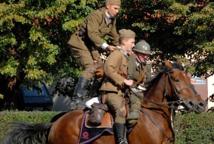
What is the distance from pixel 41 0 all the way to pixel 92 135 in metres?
6.94

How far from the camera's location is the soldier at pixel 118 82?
932cm

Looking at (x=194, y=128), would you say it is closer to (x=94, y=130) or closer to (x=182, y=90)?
(x=182, y=90)

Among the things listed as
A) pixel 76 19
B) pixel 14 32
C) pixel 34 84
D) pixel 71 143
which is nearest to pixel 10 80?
pixel 34 84

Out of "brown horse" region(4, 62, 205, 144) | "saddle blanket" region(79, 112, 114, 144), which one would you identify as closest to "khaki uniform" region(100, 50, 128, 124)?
"saddle blanket" region(79, 112, 114, 144)

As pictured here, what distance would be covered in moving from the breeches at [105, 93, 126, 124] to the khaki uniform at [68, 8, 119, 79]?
0.90 meters

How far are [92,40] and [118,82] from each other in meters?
1.36

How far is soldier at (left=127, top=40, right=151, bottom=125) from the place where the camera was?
31.0 ft

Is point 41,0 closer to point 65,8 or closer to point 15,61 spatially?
point 65,8

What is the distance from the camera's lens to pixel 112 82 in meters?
9.46

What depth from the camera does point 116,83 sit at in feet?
30.6

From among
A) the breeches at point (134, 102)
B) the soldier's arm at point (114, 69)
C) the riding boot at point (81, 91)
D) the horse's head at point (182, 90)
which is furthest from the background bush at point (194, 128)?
the soldier's arm at point (114, 69)

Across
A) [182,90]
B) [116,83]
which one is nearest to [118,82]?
[116,83]

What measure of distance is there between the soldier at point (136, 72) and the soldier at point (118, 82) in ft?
0.31

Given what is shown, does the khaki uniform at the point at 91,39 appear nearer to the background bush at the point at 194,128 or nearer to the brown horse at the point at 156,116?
the brown horse at the point at 156,116
